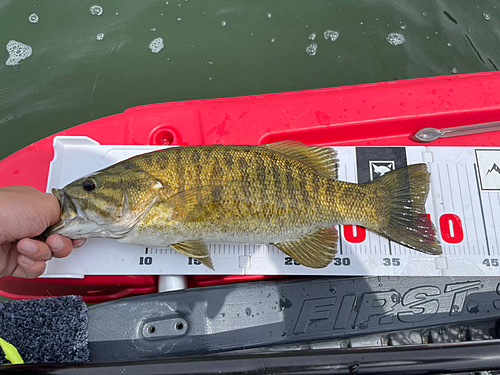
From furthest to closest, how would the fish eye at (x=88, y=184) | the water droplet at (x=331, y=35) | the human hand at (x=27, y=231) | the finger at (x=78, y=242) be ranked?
the water droplet at (x=331, y=35) < the finger at (x=78, y=242) < the fish eye at (x=88, y=184) < the human hand at (x=27, y=231)

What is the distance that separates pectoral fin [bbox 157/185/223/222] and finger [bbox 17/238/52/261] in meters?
0.75

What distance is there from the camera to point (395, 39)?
3.83 meters

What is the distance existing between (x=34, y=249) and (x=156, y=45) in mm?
2793

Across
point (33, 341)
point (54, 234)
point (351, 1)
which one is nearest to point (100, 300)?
point (33, 341)

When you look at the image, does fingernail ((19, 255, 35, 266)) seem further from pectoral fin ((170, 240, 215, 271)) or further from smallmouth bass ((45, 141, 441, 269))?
pectoral fin ((170, 240, 215, 271))

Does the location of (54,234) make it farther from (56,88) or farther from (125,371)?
(56,88)

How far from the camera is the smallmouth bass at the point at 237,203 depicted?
198 cm

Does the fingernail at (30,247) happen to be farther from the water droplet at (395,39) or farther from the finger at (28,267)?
the water droplet at (395,39)

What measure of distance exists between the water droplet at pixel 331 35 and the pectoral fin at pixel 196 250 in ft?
10.2

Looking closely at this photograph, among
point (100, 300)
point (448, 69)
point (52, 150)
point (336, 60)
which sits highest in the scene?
point (336, 60)

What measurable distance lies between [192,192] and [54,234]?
2.99ft

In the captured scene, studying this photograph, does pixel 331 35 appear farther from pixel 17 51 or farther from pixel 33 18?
pixel 17 51

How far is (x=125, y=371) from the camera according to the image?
1.52 m

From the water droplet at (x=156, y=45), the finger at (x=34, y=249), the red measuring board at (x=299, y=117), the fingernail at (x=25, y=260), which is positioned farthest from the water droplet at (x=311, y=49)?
the fingernail at (x=25, y=260)
